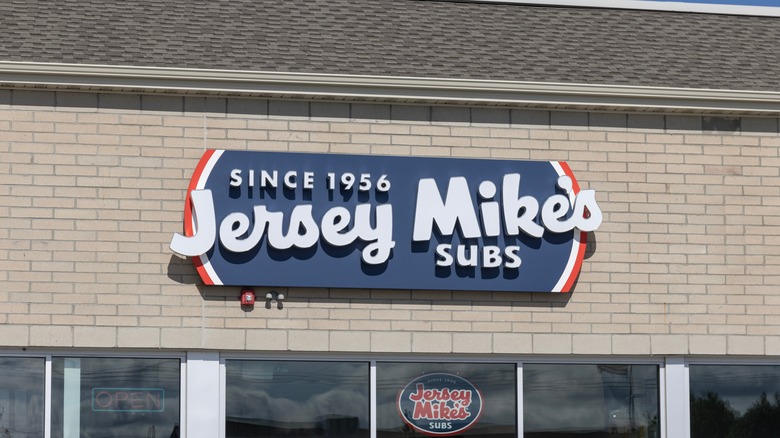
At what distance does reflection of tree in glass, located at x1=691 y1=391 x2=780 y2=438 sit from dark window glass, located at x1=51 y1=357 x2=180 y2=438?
547 cm

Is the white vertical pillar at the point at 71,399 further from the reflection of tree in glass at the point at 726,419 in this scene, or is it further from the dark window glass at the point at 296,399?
the reflection of tree in glass at the point at 726,419

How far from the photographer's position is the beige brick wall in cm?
1271

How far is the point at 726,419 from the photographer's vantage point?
13836 millimetres

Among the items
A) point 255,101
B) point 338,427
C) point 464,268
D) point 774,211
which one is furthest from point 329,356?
point 774,211

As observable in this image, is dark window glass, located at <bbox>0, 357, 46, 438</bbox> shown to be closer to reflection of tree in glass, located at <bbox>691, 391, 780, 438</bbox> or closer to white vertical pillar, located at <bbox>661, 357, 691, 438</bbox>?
white vertical pillar, located at <bbox>661, 357, 691, 438</bbox>

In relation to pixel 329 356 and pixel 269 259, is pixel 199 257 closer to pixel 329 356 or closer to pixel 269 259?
pixel 269 259

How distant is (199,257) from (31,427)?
2.29 metres

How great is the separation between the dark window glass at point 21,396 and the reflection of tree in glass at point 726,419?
6.73 metres

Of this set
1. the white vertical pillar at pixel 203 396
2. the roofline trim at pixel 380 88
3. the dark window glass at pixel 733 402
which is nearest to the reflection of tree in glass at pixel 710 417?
the dark window glass at pixel 733 402

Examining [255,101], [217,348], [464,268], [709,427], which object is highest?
[255,101]

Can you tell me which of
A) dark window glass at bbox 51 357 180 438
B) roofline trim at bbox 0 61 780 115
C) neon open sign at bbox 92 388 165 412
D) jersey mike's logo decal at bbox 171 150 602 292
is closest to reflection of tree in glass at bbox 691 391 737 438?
jersey mike's logo decal at bbox 171 150 602 292

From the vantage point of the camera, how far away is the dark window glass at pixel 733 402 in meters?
13.8

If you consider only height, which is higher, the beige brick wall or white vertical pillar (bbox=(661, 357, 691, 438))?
the beige brick wall

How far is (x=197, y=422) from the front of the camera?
41.8 feet
